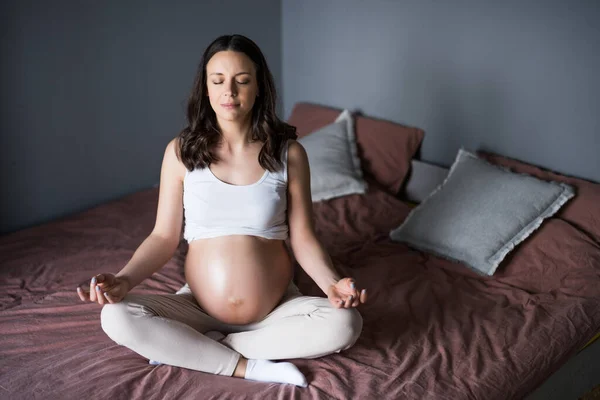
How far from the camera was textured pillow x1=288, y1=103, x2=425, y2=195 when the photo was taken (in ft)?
9.19

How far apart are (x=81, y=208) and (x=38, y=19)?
799mm

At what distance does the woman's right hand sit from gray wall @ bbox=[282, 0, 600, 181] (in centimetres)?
163

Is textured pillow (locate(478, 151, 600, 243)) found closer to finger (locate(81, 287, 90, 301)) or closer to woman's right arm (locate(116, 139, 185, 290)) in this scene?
woman's right arm (locate(116, 139, 185, 290))

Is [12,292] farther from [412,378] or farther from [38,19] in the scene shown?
[412,378]

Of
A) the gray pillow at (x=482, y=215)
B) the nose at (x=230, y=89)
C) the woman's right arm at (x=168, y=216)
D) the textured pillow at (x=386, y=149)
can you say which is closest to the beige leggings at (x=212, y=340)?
the woman's right arm at (x=168, y=216)

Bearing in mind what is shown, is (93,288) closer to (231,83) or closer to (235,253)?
(235,253)

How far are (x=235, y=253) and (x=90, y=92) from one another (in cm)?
134

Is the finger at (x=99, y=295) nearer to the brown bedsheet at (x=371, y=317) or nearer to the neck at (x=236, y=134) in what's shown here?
the brown bedsheet at (x=371, y=317)

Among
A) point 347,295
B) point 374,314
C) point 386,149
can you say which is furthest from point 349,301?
point 386,149

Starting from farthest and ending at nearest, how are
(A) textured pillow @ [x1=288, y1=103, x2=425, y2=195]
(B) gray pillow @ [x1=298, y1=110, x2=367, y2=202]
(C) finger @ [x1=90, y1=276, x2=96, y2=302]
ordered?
(A) textured pillow @ [x1=288, y1=103, x2=425, y2=195]
(B) gray pillow @ [x1=298, y1=110, x2=367, y2=202]
(C) finger @ [x1=90, y1=276, x2=96, y2=302]

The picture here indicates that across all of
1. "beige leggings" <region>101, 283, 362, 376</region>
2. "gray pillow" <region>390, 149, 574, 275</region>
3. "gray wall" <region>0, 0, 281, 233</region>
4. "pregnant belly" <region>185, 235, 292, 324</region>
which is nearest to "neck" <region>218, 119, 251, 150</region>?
"pregnant belly" <region>185, 235, 292, 324</region>

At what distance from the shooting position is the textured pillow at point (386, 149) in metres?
2.80

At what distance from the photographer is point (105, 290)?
1.55 metres

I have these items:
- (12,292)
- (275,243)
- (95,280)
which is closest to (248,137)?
(275,243)
